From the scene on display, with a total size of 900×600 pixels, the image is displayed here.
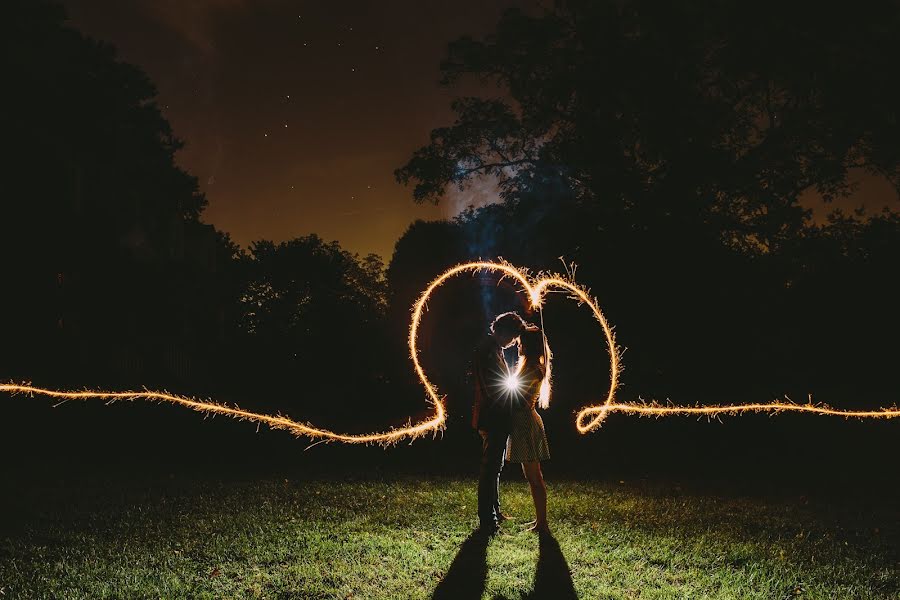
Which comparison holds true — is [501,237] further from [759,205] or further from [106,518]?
[106,518]

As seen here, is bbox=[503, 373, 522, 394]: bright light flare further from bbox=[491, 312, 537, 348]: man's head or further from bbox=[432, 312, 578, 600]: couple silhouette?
bbox=[491, 312, 537, 348]: man's head

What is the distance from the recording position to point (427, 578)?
17.9 ft

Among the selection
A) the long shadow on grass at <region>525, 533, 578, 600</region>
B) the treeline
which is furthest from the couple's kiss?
the treeline

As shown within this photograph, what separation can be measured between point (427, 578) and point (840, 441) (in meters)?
11.4

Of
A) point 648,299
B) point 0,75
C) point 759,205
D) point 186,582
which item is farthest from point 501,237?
point 186,582

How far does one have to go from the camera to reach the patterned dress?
6449 millimetres

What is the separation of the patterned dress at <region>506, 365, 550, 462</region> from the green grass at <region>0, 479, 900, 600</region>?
79cm

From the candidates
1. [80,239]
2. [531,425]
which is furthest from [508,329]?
[80,239]

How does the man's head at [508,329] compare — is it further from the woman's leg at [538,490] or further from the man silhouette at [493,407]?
the woman's leg at [538,490]

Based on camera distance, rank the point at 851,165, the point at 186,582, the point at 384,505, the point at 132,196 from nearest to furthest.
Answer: the point at 186,582
the point at 384,505
the point at 851,165
the point at 132,196

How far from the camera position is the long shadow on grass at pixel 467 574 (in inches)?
202

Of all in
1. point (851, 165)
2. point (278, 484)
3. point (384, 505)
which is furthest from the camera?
point (851, 165)

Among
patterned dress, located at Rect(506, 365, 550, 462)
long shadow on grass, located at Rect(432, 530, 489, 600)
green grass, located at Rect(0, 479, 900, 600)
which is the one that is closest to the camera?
long shadow on grass, located at Rect(432, 530, 489, 600)

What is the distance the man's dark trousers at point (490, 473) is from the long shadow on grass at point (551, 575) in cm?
56
